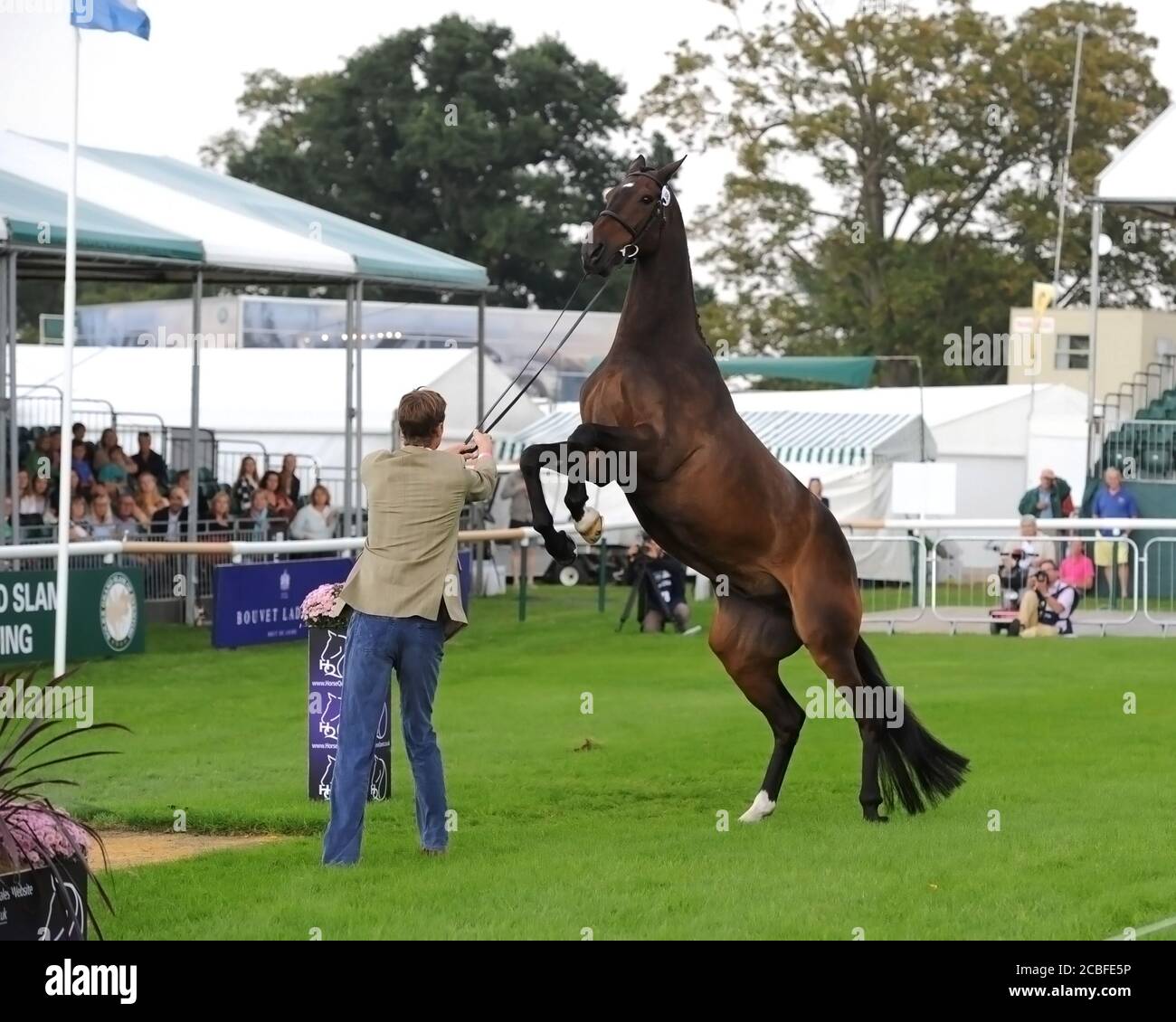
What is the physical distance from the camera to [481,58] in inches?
2254

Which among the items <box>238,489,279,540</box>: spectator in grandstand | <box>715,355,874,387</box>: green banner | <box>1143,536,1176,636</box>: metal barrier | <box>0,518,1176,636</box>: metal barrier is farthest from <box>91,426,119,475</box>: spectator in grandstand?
<box>715,355,874,387</box>: green banner

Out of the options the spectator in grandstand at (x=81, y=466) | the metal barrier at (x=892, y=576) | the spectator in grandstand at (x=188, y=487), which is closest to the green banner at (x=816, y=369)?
the metal barrier at (x=892, y=576)

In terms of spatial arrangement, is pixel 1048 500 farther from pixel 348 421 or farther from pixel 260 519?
pixel 260 519

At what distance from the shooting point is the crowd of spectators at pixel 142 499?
18.1 m

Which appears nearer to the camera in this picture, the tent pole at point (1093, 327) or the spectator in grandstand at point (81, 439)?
the spectator in grandstand at point (81, 439)

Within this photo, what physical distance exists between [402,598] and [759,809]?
2.37 metres

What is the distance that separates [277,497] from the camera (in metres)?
21.4

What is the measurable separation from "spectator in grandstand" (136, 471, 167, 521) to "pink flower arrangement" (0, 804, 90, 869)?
13620 mm

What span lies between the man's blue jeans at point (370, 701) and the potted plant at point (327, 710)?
1431 mm

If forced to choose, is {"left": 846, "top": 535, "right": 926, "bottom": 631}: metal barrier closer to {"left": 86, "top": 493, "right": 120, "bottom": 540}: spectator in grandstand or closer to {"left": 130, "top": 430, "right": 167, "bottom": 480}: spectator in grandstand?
{"left": 86, "top": 493, "right": 120, "bottom": 540}: spectator in grandstand

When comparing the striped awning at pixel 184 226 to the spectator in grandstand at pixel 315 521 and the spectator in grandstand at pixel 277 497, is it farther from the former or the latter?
the spectator in grandstand at pixel 315 521

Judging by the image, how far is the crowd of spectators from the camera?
18109 mm

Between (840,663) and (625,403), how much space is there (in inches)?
64.3
